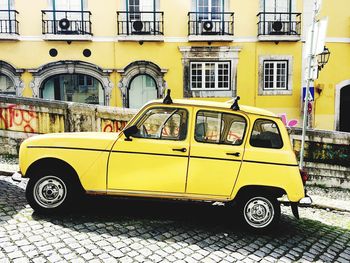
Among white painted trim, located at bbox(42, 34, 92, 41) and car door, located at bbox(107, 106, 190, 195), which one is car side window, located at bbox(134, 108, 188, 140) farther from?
white painted trim, located at bbox(42, 34, 92, 41)

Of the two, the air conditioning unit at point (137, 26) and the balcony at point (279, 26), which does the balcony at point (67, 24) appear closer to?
the air conditioning unit at point (137, 26)

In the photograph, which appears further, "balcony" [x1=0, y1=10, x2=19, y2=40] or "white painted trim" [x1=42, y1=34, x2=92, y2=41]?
"balcony" [x1=0, y1=10, x2=19, y2=40]

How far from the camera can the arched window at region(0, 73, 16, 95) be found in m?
15.6

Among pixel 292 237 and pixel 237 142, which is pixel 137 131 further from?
pixel 292 237

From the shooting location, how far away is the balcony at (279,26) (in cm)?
1580

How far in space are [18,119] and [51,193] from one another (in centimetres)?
540

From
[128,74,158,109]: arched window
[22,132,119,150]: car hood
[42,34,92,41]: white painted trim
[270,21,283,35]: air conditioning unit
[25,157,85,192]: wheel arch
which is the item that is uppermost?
[270,21,283,35]: air conditioning unit

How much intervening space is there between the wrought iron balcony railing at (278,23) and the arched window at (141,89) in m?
5.80

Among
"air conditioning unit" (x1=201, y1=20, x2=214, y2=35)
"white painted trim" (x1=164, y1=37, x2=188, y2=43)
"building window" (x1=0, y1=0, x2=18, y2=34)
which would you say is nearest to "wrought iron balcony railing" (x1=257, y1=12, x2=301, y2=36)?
"air conditioning unit" (x1=201, y1=20, x2=214, y2=35)

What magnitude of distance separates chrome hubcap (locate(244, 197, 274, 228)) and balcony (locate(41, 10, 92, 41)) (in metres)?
12.6

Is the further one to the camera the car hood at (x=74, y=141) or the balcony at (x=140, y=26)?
the balcony at (x=140, y=26)

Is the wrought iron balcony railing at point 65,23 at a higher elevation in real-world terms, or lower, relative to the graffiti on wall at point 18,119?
higher

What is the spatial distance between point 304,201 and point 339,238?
109 cm

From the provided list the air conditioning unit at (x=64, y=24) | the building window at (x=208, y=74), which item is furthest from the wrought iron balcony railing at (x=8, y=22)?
the building window at (x=208, y=74)
